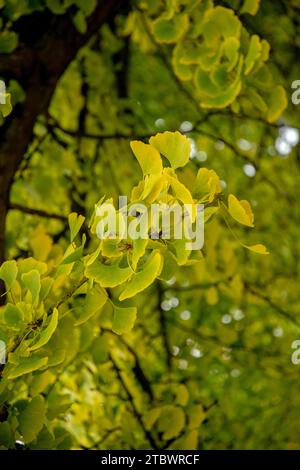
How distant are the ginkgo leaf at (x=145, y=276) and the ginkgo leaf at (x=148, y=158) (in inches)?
2.2

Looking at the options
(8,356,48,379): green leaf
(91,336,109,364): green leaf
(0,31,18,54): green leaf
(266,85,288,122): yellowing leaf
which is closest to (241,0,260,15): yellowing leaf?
(266,85,288,122): yellowing leaf

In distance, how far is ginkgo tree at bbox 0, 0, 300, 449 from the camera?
55 cm

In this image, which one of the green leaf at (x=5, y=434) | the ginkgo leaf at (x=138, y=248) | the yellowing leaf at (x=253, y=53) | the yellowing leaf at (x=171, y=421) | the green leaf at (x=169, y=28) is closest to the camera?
the ginkgo leaf at (x=138, y=248)

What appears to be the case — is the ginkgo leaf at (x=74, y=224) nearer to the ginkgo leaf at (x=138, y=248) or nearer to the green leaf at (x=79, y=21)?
the ginkgo leaf at (x=138, y=248)

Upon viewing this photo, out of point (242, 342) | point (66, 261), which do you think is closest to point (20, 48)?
point (66, 261)

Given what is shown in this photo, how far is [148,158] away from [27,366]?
0.62 feet

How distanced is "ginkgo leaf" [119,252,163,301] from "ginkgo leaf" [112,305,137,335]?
0.06 metres

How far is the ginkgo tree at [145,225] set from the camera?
0.55 meters

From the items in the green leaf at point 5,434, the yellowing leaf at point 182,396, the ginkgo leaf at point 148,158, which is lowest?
the yellowing leaf at point 182,396

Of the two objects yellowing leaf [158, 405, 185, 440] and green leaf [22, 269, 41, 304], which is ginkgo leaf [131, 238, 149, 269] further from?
yellowing leaf [158, 405, 185, 440]

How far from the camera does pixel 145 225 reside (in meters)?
0.50

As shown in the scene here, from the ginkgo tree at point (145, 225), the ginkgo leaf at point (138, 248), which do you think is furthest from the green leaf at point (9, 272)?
the ginkgo leaf at point (138, 248)

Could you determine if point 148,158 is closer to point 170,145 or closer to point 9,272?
point 170,145
